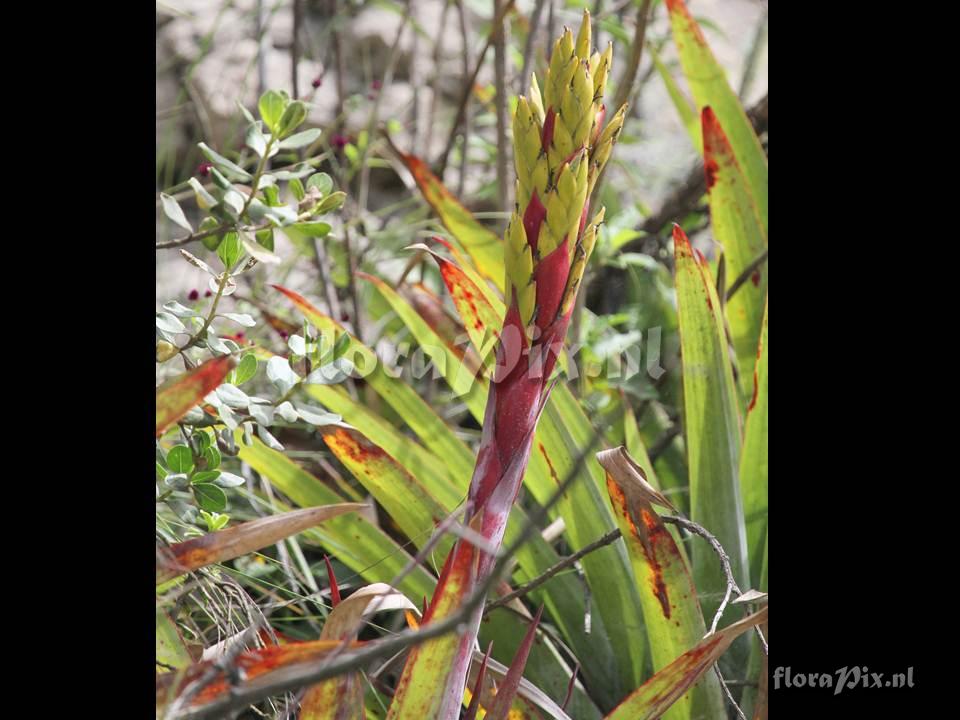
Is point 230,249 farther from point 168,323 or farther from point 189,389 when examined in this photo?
point 189,389

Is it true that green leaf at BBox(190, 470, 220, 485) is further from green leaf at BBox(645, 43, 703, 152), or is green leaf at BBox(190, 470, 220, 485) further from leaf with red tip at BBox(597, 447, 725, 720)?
green leaf at BBox(645, 43, 703, 152)

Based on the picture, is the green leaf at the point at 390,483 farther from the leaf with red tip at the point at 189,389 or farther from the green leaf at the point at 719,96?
the green leaf at the point at 719,96

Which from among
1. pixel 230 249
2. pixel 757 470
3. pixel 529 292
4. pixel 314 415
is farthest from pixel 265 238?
pixel 757 470

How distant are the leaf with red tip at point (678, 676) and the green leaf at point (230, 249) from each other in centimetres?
44

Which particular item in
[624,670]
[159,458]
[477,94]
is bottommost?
[624,670]

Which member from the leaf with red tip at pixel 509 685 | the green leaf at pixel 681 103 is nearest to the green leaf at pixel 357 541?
the leaf with red tip at pixel 509 685

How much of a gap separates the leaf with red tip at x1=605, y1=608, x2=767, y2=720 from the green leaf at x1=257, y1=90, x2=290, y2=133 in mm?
503

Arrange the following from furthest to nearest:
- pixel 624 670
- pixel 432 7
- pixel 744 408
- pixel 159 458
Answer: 1. pixel 432 7
2. pixel 744 408
3. pixel 624 670
4. pixel 159 458

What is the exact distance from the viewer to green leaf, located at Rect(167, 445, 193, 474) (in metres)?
0.73

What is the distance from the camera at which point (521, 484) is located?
799mm
